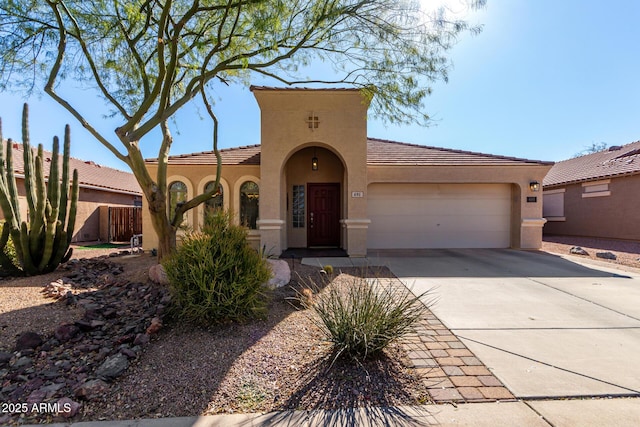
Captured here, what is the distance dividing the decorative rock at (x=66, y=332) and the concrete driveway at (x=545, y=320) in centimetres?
477

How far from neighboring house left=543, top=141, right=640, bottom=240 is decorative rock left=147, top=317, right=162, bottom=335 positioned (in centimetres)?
1905

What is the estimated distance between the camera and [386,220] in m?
11.9

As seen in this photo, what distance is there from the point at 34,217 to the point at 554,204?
23549 mm

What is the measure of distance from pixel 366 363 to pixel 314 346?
0.71 meters

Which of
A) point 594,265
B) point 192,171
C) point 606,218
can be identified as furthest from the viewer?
point 606,218

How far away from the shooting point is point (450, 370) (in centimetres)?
325

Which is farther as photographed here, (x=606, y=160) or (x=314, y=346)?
(x=606, y=160)

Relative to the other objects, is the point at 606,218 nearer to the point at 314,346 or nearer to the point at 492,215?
the point at 492,215

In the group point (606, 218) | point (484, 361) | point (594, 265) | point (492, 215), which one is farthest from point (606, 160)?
point (484, 361)

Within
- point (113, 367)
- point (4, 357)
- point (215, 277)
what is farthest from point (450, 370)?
point (4, 357)

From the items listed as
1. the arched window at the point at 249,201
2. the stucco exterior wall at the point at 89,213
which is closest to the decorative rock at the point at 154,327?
the arched window at the point at 249,201

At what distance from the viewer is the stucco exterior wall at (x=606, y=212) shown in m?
13.9

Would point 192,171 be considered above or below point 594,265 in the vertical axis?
above

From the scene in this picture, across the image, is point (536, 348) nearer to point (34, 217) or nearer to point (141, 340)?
point (141, 340)
